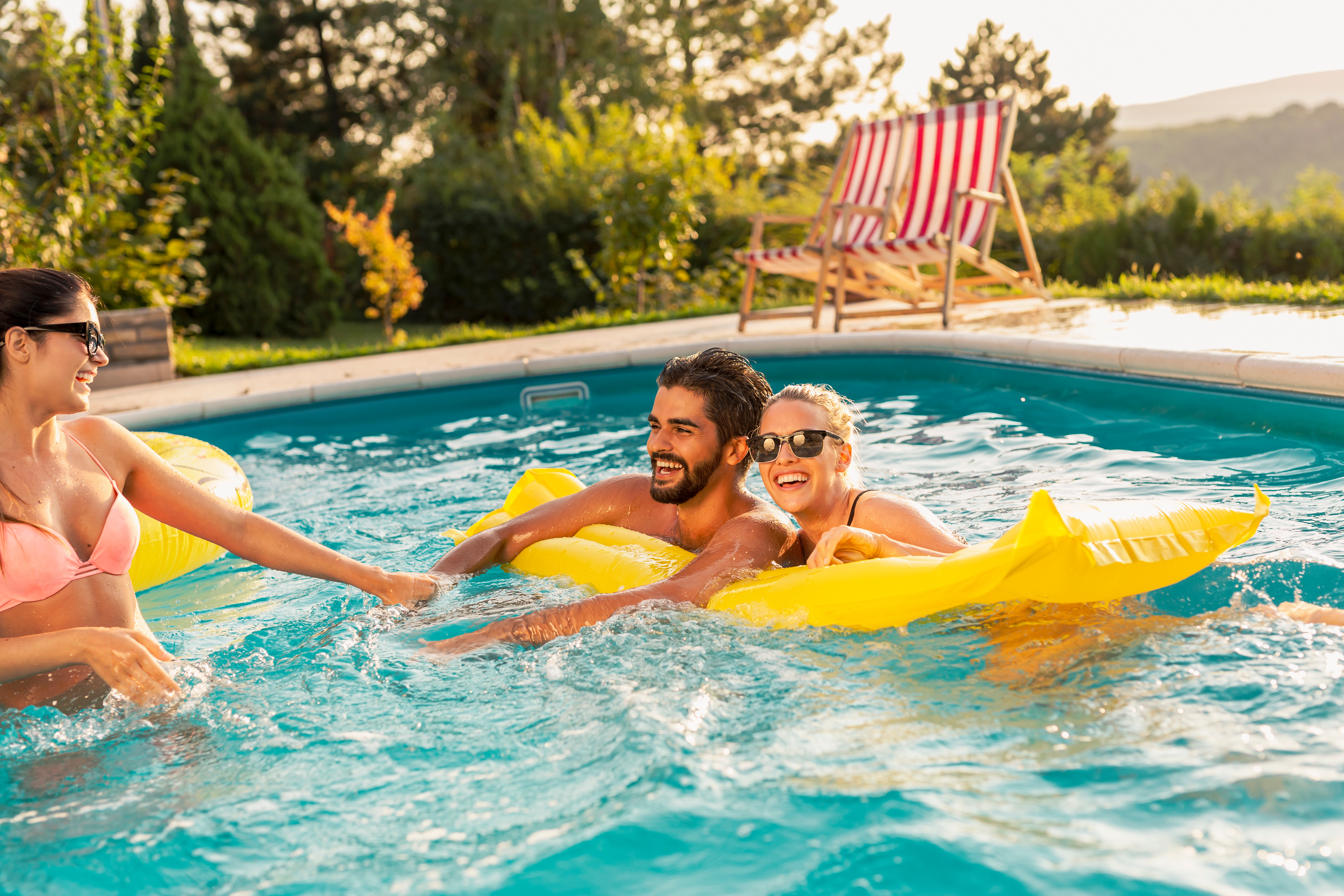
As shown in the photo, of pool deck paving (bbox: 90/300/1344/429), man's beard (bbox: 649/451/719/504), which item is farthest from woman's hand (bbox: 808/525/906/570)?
pool deck paving (bbox: 90/300/1344/429)

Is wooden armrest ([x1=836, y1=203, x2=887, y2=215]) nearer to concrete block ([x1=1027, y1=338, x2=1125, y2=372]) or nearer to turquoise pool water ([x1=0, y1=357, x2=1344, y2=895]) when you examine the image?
concrete block ([x1=1027, y1=338, x2=1125, y2=372])

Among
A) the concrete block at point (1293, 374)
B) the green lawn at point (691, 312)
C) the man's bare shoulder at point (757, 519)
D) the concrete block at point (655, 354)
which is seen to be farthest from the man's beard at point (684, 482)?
the green lawn at point (691, 312)

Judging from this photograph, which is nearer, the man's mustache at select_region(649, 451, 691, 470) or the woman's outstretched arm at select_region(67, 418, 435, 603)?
the woman's outstretched arm at select_region(67, 418, 435, 603)

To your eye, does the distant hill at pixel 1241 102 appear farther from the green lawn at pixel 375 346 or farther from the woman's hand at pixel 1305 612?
the woman's hand at pixel 1305 612

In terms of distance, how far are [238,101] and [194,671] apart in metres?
24.5

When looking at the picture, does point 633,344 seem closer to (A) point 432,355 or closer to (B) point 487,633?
(A) point 432,355

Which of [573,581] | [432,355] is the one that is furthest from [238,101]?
[573,581]

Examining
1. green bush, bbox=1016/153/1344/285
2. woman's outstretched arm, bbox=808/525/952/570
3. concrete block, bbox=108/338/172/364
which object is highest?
green bush, bbox=1016/153/1344/285

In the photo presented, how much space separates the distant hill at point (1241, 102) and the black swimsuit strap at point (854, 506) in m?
59.1

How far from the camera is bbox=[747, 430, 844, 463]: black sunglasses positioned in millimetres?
2947

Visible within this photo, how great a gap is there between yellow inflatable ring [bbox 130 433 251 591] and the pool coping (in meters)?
0.81

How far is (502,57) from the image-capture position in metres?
23.9

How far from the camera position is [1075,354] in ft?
19.6

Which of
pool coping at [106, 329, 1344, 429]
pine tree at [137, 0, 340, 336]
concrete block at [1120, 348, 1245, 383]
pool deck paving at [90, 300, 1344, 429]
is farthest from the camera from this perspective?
pine tree at [137, 0, 340, 336]
